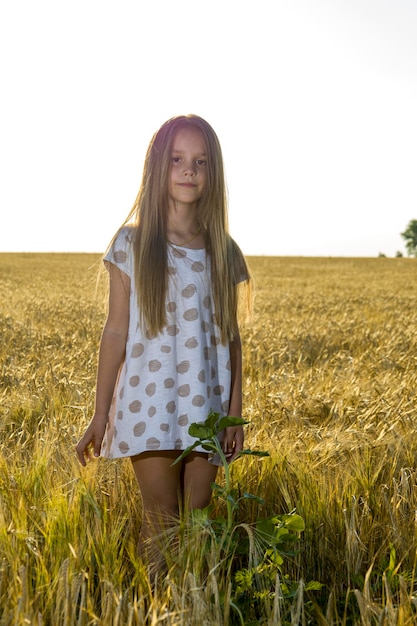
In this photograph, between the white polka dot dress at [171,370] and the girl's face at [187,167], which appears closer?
the white polka dot dress at [171,370]

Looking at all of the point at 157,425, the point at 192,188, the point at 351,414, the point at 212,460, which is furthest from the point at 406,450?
the point at 192,188

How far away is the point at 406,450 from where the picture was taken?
10.4 ft

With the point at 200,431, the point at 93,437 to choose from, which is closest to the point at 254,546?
the point at 200,431

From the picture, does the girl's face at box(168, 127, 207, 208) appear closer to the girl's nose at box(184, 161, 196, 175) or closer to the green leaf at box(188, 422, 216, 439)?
the girl's nose at box(184, 161, 196, 175)

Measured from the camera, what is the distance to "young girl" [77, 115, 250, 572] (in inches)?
94.7

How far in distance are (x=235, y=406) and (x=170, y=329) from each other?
0.38 metres

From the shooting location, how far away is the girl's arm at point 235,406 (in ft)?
8.31

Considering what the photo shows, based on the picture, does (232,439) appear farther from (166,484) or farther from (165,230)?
(165,230)

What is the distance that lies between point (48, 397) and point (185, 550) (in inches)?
95.0

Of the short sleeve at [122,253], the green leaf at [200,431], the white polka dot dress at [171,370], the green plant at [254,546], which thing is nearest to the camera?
the green plant at [254,546]

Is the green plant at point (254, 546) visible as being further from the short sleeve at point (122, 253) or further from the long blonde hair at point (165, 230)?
the short sleeve at point (122, 253)

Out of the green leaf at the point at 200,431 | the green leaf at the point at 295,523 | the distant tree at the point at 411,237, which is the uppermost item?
the distant tree at the point at 411,237

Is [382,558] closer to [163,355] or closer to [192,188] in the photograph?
[163,355]

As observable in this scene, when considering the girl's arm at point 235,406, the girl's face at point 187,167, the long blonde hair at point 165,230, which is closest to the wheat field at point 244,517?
the girl's arm at point 235,406
